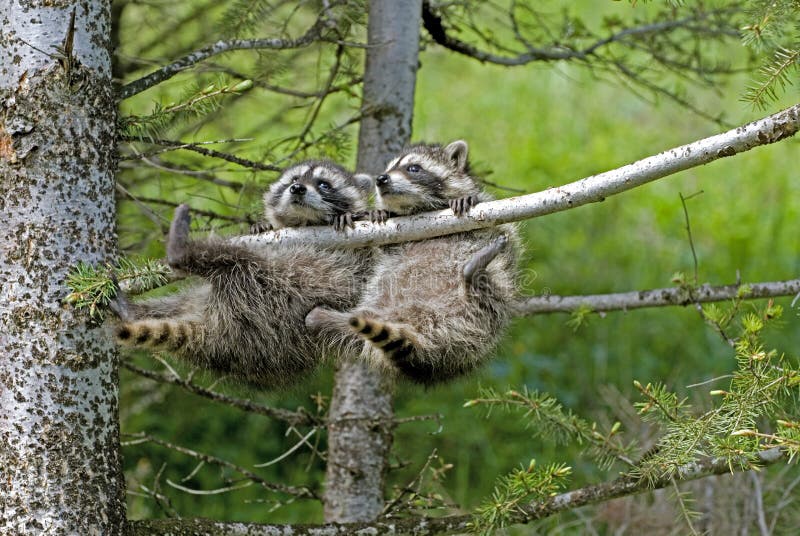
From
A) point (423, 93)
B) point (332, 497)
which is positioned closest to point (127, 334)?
point (332, 497)

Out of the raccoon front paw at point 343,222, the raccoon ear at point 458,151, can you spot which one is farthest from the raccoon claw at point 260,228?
the raccoon ear at point 458,151

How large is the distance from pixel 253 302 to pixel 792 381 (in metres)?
2.07

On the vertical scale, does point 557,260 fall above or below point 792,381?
above

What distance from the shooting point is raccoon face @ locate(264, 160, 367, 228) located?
4.07m

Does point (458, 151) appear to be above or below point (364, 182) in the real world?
above

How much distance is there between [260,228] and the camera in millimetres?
4141

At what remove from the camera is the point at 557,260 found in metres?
7.50

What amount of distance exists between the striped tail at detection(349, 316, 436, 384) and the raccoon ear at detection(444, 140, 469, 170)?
3.59 ft

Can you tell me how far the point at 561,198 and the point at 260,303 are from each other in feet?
4.56

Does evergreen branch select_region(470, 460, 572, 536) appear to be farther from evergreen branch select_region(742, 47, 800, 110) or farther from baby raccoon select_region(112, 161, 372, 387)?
evergreen branch select_region(742, 47, 800, 110)

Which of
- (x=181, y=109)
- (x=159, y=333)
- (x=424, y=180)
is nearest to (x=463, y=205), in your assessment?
(x=424, y=180)

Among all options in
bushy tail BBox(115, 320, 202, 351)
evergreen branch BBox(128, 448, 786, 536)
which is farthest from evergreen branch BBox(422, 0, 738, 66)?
evergreen branch BBox(128, 448, 786, 536)

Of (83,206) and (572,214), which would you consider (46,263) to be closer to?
(83,206)

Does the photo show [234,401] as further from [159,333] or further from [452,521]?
[452,521]
